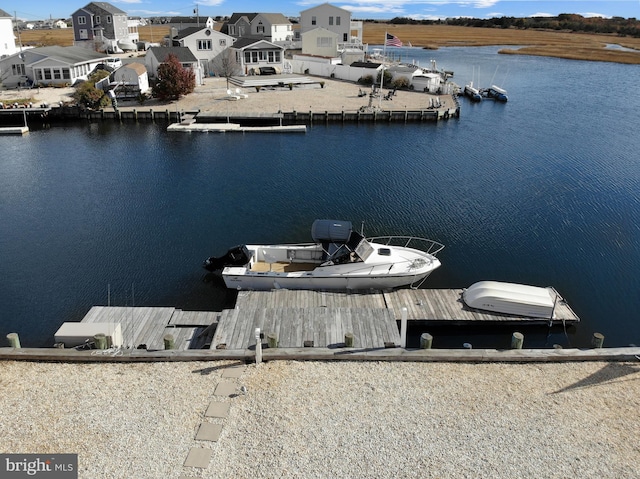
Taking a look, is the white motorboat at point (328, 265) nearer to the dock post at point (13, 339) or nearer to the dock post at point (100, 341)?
the dock post at point (100, 341)

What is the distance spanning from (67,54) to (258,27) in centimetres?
3852

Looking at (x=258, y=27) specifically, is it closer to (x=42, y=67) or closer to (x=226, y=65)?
(x=226, y=65)

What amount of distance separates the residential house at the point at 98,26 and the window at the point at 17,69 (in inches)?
1277

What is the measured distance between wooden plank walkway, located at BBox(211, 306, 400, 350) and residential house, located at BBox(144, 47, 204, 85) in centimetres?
5611

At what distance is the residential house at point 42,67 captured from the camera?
64875 mm

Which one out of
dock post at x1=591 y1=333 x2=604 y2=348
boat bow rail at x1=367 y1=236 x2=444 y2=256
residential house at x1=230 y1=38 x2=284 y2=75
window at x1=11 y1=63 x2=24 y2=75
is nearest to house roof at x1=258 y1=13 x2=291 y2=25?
residential house at x1=230 y1=38 x2=284 y2=75

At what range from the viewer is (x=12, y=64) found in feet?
213

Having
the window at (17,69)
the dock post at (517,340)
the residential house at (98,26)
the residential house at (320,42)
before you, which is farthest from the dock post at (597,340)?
the residential house at (98,26)

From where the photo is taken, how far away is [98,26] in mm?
95125

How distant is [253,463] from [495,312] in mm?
12694

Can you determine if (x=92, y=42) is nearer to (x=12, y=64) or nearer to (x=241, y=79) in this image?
(x=12, y=64)

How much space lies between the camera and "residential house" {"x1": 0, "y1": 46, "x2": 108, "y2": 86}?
64875mm

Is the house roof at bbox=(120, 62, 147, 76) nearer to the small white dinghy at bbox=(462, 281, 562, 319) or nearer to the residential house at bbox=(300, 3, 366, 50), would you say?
the residential house at bbox=(300, 3, 366, 50)

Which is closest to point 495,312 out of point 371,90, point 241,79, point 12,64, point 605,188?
point 605,188
